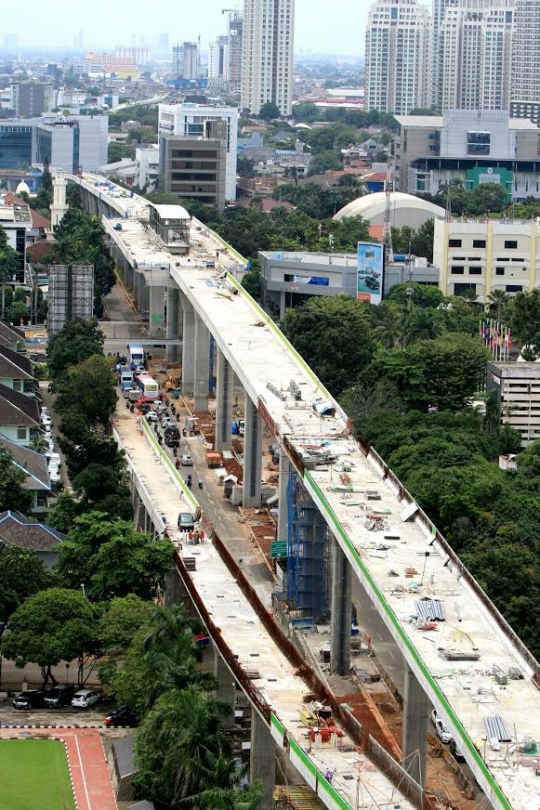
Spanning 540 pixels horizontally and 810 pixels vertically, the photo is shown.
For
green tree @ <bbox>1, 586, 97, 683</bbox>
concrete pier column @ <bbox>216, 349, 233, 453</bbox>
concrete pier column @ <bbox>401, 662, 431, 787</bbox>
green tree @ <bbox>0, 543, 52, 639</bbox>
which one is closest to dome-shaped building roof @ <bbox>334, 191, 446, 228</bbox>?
concrete pier column @ <bbox>216, 349, 233, 453</bbox>

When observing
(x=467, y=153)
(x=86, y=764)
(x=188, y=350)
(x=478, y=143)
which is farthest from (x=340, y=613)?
(x=478, y=143)

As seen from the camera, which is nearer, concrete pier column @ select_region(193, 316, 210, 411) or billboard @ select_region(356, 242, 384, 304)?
concrete pier column @ select_region(193, 316, 210, 411)

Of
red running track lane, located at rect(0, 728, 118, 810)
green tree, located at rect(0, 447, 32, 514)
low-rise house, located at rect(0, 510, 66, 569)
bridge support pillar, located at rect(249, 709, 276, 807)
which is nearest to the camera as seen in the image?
bridge support pillar, located at rect(249, 709, 276, 807)

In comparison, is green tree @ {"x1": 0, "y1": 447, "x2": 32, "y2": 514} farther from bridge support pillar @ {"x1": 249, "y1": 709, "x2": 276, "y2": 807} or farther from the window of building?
the window of building

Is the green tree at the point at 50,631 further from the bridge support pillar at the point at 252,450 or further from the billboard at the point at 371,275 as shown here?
the billboard at the point at 371,275

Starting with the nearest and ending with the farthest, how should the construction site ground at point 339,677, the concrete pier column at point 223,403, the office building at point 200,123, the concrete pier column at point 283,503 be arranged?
the construction site ground at point 339,677 → the concrete pier column at point 283,503 → the concrete pier column at point 223,403 → the office building at point 200,123

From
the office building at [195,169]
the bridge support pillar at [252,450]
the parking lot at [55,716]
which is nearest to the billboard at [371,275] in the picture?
the bridge support pillar at [252,450]

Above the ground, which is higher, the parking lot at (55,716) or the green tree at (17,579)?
the green tree at (17,579)

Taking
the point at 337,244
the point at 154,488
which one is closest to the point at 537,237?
the point at 337,244
